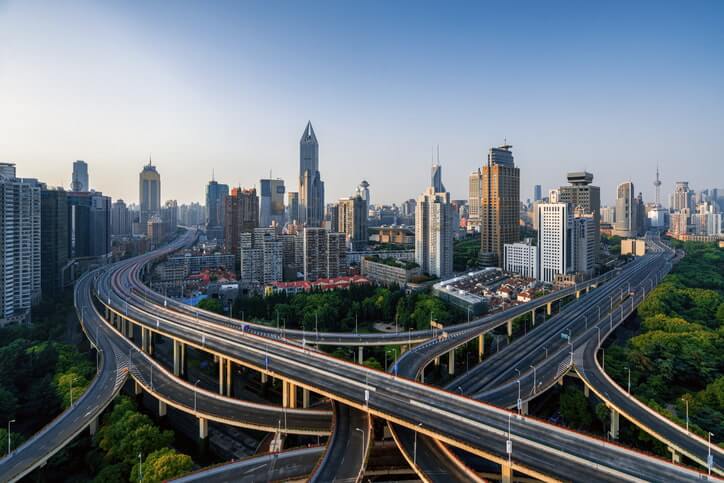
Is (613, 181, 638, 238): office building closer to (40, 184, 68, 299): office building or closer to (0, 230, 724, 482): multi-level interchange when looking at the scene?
(0, 230, 724, 482): multi-level interchange

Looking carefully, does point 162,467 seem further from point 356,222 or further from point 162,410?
point 356,222

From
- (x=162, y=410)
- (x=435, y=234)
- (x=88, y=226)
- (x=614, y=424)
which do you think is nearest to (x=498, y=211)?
(x=435, y=234)

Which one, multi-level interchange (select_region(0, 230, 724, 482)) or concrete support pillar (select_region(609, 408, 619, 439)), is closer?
multi-level interchange (select_region(0, 230, 724, 482))

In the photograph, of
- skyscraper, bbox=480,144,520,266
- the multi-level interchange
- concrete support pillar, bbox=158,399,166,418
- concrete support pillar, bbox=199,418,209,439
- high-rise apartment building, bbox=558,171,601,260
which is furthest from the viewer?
high-rise apartment building, bbox=558,171,601,260

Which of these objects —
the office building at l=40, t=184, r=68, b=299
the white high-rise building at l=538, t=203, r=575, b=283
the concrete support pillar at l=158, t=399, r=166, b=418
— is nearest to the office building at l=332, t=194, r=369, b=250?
the white high-rise building at l=538, t=203, r=575, b=283

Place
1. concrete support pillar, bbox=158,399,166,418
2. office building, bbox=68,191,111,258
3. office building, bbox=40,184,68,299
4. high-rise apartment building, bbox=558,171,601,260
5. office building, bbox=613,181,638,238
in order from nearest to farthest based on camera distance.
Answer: concrete support pillar, bbox=158,399,166,418 → office building, bbox=40,184,68,299 → office building, bbox=68,191,111,258 → high-rise apartment building, bbox=558,171,601,260 → office building, bbox=613,181,638,238

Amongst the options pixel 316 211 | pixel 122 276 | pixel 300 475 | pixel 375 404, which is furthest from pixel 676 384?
pixel 316 211

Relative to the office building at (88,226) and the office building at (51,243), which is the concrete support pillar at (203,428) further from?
the office building at (88,226)

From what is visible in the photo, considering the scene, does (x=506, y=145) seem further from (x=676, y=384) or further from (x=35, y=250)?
(x=35, y=250)
